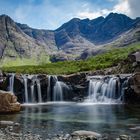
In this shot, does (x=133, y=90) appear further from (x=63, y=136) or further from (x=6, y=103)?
(x=63, y=136)

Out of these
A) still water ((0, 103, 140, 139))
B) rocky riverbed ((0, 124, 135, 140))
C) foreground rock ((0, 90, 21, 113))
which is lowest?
rocky riverbed ((0, 124, 135, 140))

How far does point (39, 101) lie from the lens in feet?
331

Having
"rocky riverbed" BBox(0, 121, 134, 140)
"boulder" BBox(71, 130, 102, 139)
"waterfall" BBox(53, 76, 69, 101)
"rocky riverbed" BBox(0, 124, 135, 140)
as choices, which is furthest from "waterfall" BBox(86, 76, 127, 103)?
"rocky riverbed" BBox(0, 124, 135, 140)

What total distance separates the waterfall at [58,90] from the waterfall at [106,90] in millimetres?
7926

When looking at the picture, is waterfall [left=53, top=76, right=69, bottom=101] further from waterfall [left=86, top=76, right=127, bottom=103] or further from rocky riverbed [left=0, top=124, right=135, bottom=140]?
rocky riverbed [left=0, top=124, right=135, bottom=140]

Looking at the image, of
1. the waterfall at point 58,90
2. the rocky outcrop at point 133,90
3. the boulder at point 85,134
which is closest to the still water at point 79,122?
the boulder at point 85,134

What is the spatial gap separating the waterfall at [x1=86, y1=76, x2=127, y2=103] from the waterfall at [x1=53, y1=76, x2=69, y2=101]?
7.93 meters

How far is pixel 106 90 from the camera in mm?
98250

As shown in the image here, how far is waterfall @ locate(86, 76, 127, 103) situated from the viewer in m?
95.3

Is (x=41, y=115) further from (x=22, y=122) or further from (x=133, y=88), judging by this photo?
(x=133, y=88)

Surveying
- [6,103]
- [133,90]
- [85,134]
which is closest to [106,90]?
[133,90]

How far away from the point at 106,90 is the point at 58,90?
1445cm

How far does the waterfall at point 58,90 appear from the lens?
337 feet

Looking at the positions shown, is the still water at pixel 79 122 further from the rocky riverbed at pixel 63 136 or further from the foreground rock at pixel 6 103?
the foreground rock at pixel 6 103
